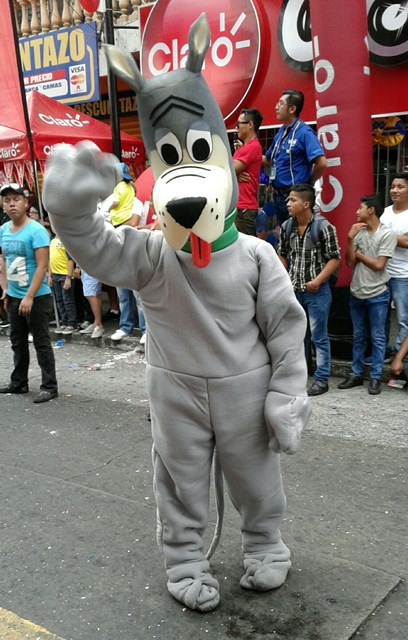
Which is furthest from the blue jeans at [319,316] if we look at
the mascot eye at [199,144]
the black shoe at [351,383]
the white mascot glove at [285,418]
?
the mascot eye at [199,144]

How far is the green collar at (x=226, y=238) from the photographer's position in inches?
99.8

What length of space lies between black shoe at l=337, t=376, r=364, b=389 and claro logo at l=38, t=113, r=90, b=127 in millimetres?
5530

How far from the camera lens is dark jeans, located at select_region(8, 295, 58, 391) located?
603 cm

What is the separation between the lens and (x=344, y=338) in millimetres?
6453

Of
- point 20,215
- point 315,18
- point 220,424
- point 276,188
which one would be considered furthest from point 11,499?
point 315,18

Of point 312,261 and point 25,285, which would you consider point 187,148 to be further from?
point 25,285

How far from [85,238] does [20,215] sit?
12.1ft

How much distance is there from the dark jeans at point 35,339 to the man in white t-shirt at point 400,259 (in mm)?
3217

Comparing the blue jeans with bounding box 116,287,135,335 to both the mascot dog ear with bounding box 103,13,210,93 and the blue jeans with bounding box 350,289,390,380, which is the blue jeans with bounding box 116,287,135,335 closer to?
the blue jeans with bounding box 350,289,390,380

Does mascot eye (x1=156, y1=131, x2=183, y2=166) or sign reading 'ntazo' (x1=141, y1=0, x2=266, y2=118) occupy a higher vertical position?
sign reading 'ntazo' (x1=141, y1=0, x2=266, y2=118)

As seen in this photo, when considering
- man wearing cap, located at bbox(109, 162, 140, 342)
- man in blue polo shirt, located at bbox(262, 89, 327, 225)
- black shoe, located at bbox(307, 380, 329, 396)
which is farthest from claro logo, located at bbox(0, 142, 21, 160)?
black shoe, located at bbox(307, 380, 329, 396)

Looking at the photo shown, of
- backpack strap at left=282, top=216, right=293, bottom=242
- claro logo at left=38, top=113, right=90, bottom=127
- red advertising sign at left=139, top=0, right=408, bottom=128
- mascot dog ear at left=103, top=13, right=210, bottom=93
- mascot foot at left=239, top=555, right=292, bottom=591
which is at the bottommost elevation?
mascot foot at left=239, top=555, right=292, bottom=591

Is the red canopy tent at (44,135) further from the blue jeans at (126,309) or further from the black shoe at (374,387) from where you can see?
the black shoe at (374,387)

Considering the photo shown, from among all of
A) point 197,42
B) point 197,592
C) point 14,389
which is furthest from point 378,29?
point 197,592
